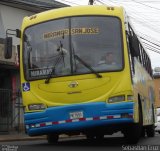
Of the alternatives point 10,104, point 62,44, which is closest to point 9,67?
point 10,104

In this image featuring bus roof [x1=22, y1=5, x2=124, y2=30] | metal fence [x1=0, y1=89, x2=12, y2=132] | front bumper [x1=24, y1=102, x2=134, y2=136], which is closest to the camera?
front bumper [x1=24, y1=102, x2=134, y2=136]

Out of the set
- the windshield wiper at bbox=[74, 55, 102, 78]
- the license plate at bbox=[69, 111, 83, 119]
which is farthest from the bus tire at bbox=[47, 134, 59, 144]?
the windshield wiper at bbox=[74, 55, 102, 78]

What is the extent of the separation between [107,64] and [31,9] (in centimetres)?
1649

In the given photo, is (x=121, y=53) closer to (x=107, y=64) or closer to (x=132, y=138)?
(x=107, y=64)

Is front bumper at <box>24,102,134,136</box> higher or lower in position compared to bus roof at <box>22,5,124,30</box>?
lower

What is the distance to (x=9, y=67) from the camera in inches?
1092

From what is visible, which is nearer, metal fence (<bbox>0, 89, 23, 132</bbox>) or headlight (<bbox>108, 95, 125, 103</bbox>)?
headlight (<bbox>108, 95, 125, 103</bbox>)

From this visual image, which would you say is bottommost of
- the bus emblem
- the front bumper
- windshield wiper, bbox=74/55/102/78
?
the front bumper

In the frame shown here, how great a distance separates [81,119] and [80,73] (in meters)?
1.17

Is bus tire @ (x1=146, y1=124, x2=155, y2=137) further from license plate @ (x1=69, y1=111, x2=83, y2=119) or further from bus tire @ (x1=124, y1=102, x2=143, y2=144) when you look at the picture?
license plate @ (x1=69, y1=111, x2=83, y2=119)

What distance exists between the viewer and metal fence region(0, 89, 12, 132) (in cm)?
2553

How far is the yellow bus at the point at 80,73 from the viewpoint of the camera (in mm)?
13281

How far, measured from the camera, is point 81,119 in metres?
13.3

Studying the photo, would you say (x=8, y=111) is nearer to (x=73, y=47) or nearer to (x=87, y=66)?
(x=73, y=47)
